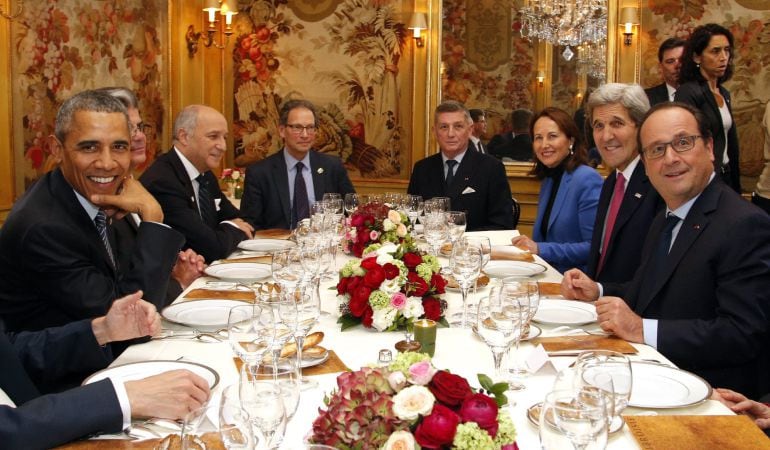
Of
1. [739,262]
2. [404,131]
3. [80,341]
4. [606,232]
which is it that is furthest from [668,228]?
[404,131]

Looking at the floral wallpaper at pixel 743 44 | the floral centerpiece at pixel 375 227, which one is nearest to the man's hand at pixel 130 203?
the floral centerpiece at pixel 375 227

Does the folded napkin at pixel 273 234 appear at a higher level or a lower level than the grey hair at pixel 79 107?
lower

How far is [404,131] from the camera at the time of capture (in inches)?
310

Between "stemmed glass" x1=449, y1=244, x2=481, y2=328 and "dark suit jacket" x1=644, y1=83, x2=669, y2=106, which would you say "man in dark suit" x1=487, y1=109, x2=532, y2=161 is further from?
"stemmed glass" x1=449, y1=244, x2=481, y2=328

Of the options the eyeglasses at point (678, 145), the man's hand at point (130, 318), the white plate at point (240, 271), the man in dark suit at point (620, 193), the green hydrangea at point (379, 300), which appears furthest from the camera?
the man in dark suit at point (620, 193)

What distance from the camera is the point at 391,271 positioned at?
7.32ft

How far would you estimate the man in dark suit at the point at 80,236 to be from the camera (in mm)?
2455

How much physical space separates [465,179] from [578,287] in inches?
109

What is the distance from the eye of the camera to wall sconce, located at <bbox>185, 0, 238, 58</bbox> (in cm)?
745

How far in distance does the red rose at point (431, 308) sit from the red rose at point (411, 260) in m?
0.11

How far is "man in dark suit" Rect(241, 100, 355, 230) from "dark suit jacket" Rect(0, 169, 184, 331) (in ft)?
8.52

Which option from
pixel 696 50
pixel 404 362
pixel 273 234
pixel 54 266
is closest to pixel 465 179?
pixel 273 234

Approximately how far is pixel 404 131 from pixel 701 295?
5614 millimetres

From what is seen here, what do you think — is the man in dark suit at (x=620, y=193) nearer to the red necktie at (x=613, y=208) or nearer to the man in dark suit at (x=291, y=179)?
the red necktie at (x=613, y=208)
